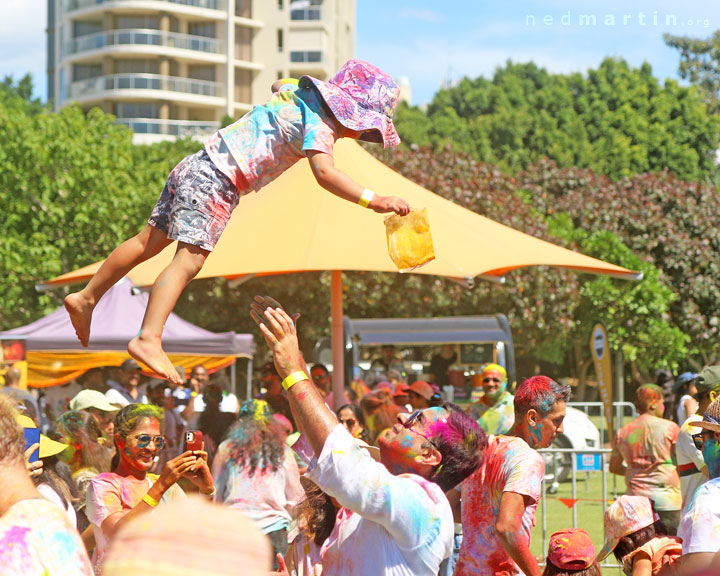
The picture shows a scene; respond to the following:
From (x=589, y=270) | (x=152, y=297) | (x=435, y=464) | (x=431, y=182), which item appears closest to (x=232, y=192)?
(x=152, y=297)

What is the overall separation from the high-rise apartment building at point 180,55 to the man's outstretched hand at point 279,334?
49.2 meters

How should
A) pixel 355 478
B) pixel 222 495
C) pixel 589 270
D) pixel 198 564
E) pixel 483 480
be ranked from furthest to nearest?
pixel 589 270 < pixel 222 495 < pixel 483 480 < pixel 355 478 < pixel 198 564

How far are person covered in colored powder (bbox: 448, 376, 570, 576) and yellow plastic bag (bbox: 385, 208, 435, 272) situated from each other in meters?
0.89

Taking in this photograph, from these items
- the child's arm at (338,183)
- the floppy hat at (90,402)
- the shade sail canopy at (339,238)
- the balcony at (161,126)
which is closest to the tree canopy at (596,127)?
the balcony at (161,126)

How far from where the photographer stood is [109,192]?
80.0 feet

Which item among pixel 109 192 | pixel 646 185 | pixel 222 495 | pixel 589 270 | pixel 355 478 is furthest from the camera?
pixel 646 185

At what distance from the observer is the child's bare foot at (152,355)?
3.54 metres

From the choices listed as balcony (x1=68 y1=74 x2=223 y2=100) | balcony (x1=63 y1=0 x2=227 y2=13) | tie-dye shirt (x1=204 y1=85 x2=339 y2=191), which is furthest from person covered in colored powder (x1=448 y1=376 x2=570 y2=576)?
balcony (x1=63 y1=0 x2=227 y2=13)

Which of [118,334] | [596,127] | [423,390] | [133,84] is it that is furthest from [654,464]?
[133,84]

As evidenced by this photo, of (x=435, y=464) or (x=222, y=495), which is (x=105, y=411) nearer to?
(x=222, y=495)

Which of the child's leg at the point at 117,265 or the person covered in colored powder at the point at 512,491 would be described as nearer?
the child's leg at the point at 117,265

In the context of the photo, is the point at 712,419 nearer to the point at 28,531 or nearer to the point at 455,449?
the point at 455,449

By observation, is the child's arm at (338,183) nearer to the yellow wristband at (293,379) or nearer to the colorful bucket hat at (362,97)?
the colorful bucket hat at (362,97)

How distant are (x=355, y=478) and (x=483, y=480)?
62.4 inches
